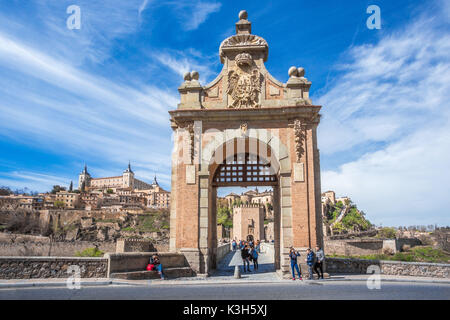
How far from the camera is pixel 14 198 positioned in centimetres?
10669

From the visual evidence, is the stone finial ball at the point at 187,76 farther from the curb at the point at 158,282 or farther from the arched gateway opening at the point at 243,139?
the curb at the point at 158,282

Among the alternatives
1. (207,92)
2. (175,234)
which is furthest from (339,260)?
(207,92)

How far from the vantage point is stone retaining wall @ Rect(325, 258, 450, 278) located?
12341mm

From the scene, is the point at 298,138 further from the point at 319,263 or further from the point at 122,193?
the point at 122,193

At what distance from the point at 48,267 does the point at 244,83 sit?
10.3m

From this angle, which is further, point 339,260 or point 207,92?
point 207,92

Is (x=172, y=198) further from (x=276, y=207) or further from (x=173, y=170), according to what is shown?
(x=276, y=207)

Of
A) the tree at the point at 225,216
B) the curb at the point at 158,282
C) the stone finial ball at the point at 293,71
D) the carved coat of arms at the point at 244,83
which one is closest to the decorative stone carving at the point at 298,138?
the carved coat of arms at the point at 244,83

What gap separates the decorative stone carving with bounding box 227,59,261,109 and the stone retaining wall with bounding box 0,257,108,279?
8.17m

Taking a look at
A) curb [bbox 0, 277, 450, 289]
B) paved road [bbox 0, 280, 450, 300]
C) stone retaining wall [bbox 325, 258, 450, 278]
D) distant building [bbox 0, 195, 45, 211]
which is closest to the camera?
paved road [bbox 0, 280, 450, 300]

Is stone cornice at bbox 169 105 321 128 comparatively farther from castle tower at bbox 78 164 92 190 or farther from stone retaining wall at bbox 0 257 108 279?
castle tower at bbox 78 164 92 190

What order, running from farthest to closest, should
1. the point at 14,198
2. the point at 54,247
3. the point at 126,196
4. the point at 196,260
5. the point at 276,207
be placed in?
1. the point at 126,196
2. the point at 14,198
3. the point at 54,247
4. the point at 276,207
5. the point at 196,260

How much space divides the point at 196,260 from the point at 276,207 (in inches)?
194

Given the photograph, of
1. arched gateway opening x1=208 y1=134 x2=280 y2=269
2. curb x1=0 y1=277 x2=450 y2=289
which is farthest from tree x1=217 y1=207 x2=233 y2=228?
curb x1=0 y1=277 x2=450 y2=289
